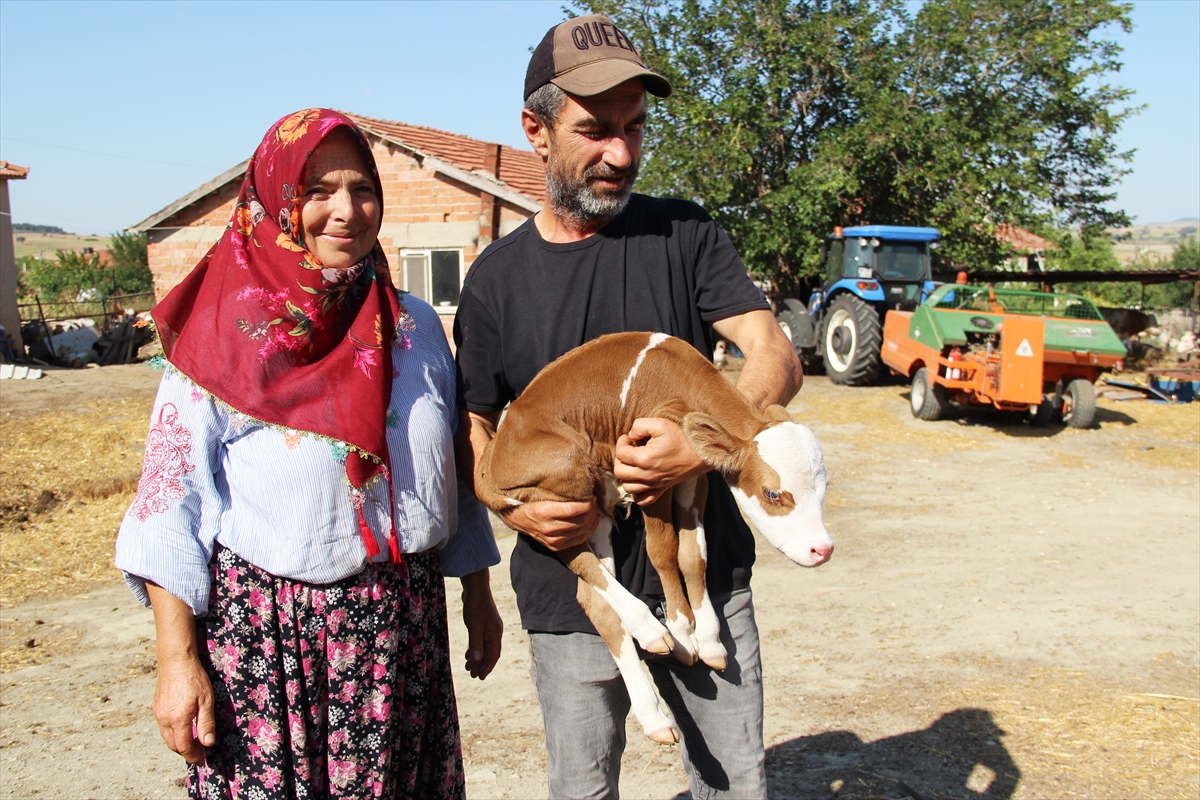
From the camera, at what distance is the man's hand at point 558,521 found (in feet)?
7.45

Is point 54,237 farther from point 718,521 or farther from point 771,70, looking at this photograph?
point 718,521

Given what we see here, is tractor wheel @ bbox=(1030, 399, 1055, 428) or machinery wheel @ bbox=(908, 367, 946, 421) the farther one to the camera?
machinery wheel @ bbox=(908, 367, 946, 421)

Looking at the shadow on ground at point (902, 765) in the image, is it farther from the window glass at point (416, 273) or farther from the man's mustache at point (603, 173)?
the window glass at point (416, 273)

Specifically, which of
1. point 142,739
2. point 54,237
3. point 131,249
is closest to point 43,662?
point 142,739

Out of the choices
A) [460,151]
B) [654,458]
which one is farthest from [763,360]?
[460,151]

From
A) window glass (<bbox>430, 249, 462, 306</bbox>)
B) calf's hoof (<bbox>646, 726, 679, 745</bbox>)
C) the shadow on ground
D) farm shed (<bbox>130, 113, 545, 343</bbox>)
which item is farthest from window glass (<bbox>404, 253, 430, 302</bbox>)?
calf's hoof (<bbox>646, 726, 679, 745</bbox>)

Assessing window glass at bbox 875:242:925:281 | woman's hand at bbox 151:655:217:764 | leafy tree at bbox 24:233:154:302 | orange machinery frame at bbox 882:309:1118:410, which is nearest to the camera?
woman's hand at bbox 151:655:217:764

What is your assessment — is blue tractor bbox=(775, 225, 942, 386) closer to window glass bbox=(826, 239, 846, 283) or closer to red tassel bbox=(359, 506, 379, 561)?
window glass bbox=(826, 239, 846, 283)

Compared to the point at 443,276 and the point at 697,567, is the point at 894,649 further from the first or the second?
the point at 443,276

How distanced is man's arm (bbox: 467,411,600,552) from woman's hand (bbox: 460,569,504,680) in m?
0.41

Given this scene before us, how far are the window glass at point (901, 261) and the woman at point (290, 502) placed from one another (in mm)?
14351

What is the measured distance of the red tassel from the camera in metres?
2.22

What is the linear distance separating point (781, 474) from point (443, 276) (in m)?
14.3

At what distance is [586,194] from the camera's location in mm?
2363
